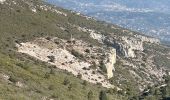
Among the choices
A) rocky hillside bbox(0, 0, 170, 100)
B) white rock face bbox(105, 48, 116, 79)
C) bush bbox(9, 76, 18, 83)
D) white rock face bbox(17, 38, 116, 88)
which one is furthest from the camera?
white rock face bbox(105, 48, 116, 79)

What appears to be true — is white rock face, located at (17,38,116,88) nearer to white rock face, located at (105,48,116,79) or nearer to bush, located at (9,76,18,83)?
white rock face, located at (105,48,116,79)

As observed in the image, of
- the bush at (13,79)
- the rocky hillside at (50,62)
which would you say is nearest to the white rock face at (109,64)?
the rocky hillside at (50,62)

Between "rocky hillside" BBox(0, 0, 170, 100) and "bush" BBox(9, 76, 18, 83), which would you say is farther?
"rocky hillside" BBox(0, 0, 170, 100)

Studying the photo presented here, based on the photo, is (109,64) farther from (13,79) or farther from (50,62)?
(13,79)

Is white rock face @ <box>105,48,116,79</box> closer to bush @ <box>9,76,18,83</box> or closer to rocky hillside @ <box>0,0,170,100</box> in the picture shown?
rocky hillside @ <box>0,0,170,100</box>

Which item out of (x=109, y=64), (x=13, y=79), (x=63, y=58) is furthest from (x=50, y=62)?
(x=13, y=79)

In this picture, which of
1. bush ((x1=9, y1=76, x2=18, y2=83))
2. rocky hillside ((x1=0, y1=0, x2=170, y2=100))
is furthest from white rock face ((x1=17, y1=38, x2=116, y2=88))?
bush ((x1=9, y1=76, x2=18, y2=83))

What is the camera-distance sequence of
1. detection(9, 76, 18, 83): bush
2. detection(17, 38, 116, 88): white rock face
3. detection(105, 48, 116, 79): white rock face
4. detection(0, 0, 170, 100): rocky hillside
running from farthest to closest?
detection(105, 48, 116, 79): white rock face, detection(17, 38, 116, 88): white rock face, detection(0, 0, 170, 100): rocky hillside, detection(9, 76, 18, 83): bush

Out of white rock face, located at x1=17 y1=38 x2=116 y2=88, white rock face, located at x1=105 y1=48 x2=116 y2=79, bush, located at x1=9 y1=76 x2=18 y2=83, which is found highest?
bush, located at x1=9 y1=76 x2=18 y2=83

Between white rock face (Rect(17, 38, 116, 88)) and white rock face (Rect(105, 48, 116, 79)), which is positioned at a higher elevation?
white rock face (Rect(17, 38, 116, 88))

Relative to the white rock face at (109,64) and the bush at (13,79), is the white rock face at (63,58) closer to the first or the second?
the white rock face at (109,64)

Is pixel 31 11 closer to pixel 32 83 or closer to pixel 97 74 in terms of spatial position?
pixel 97 74

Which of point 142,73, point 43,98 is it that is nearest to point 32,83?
point 43,98

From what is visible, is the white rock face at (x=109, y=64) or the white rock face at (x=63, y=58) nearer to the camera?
the white rock face at (x=63, y=58)
